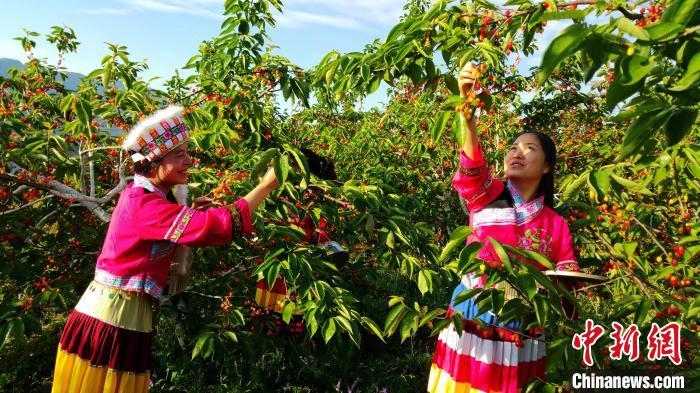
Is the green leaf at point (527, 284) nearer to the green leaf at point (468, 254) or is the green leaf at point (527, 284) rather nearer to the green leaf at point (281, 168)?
the green leaf at point (468, 254)

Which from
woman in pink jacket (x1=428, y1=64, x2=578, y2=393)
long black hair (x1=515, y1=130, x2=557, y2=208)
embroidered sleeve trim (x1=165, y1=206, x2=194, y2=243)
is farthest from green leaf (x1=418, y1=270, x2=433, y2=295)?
embroidered sleeve trim (x1=165, y1=206, x2=194, y2=243)

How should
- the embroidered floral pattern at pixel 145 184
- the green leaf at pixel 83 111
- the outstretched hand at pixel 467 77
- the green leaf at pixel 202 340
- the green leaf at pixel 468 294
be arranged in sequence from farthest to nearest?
Result: the green leaf at pixel 202 340 → the green leaf at pixel 83 111 → the embroidered floral pattern at pixel 145 184 → the outstretched hand at pixel 467 77 → the green leaf at pixel 468 294

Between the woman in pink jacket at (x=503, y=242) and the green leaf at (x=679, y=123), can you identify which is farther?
the woman in pink jacket at (x=503, y=242)

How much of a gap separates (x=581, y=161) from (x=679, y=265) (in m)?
3.34

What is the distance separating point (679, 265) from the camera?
2141 millimetres

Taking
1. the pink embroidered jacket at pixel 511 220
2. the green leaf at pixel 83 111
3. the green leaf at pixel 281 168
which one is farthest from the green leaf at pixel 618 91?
the green leaf at pixel 83 111

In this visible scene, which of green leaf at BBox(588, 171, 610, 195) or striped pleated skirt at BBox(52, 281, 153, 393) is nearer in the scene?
green leaf at BBox(588, 171, 610, 195)

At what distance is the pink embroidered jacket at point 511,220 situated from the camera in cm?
203

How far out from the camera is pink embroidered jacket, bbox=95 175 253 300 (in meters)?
1.91

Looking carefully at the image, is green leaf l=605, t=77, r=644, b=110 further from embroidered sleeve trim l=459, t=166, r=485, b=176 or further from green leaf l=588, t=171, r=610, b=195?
embroidered sleeve trim l=459, t=166, r=485, b=176

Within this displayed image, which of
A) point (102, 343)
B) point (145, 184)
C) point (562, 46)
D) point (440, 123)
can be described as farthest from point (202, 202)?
point (562, 46)

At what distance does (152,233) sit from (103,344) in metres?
0.55

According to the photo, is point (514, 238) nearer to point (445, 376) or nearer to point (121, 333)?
point (445, 376)

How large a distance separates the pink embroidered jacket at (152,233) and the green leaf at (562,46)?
4.64ft
